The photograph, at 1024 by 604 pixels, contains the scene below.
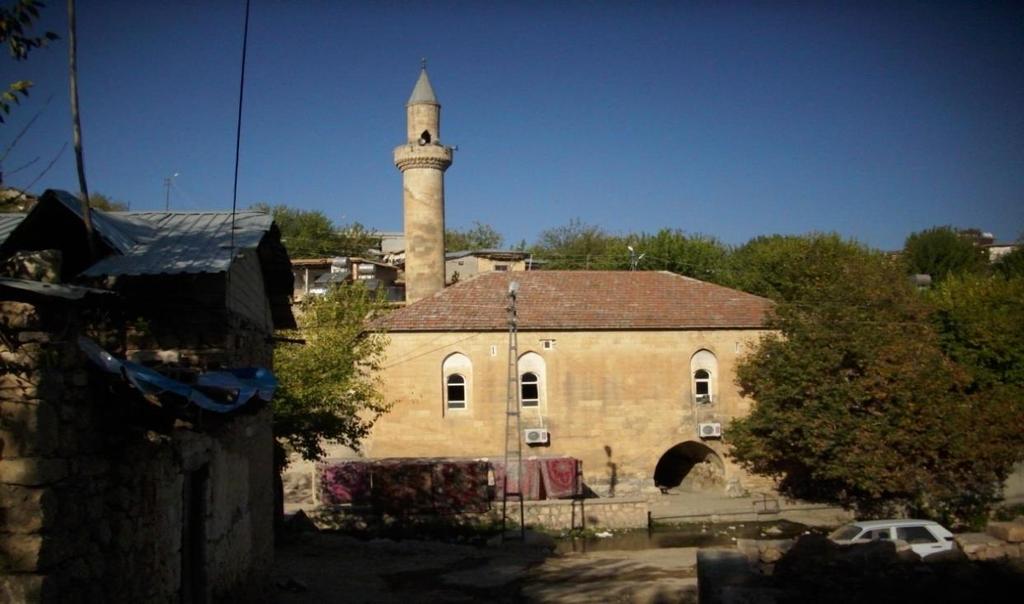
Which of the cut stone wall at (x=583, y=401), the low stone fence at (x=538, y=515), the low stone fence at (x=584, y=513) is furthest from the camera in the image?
the cut stone wall at (x=583, y=401)

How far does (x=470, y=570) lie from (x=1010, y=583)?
1065 centimetres

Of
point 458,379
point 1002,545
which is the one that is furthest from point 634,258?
point 1002,545

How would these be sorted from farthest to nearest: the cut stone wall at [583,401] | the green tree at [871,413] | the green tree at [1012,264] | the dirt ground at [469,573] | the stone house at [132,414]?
the green tree at [1012,264]
the cut stone wall at [583,401]
the green tree at [871,413]
the dirt ground at [469,573]
the stone house at [132,414]

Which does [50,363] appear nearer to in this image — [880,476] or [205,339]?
[205,339]

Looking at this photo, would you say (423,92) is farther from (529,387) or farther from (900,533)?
(900,533)

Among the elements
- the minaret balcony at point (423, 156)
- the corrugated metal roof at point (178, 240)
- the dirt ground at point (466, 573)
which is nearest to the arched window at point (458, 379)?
the dirt ground at point (466, 573)

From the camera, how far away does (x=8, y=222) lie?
952 centimetres

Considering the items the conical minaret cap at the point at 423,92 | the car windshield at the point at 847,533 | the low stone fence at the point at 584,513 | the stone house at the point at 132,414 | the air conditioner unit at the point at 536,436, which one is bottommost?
the low stone fence at the point at 584,513

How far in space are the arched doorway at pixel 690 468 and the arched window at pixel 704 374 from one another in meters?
1.79

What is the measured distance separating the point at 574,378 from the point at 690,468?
6252 mm

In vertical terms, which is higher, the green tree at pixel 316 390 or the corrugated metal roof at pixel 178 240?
the corrugated metal roof at pixel 178 240

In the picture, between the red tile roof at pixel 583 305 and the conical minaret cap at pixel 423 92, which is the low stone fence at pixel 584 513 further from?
the conical minaret cap at pixel 423 92

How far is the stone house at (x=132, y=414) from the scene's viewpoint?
543 cm

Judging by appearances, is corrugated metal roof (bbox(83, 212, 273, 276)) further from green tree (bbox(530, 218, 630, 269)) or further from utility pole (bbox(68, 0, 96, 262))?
green tree (bbox(530, 218, 630, 269))
